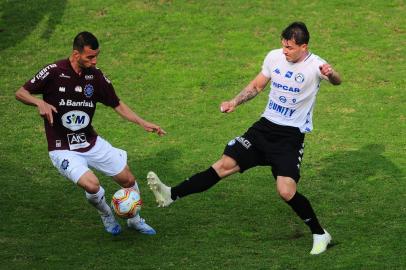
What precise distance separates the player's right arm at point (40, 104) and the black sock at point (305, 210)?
316 centimetres

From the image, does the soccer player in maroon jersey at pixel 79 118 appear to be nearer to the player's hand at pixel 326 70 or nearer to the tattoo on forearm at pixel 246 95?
the tattoo on forearm at pixel 246 95

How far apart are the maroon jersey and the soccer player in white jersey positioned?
1.12 metres

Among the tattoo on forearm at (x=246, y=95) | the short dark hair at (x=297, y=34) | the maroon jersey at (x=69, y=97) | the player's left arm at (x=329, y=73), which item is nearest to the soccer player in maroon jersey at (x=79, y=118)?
the maroon jersey at (x=69, y=97)

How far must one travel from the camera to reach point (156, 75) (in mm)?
17938

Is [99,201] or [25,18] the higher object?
[25,18]

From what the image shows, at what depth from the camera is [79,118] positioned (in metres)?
10.7

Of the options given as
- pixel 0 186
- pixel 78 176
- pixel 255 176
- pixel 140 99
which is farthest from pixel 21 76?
pixel 78 176

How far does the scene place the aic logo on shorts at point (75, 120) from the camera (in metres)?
10.6

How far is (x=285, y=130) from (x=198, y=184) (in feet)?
4.48

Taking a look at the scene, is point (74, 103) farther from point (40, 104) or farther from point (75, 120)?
point (40, 104)

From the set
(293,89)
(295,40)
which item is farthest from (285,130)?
(295,40)

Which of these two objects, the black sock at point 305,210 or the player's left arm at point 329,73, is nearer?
the player's left arm at point 329,73

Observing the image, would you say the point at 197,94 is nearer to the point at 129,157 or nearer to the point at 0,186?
the point at 129,157

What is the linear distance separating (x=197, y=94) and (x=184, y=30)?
3114 millimetres
